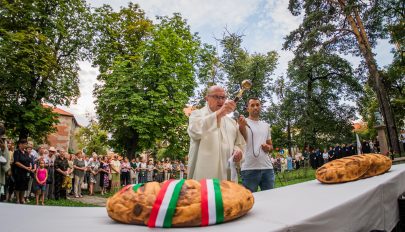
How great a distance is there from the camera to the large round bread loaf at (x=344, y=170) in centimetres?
279

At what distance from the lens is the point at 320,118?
27.5m

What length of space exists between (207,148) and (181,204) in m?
1.65

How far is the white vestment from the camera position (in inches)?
111

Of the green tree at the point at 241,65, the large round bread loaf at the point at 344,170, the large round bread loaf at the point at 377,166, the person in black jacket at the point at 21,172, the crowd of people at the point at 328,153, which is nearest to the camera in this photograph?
the large round bread loaf at the point at 344,170

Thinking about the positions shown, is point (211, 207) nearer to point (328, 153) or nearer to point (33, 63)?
point (33, 63)

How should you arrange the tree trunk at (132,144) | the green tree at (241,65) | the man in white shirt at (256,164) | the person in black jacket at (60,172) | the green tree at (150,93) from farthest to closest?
the green tree at (241,65) < the tree trunk at (132,144) < the green tree at (150,93) < the person in black jacket at (60,172) < the man in white shirt at (256,164)

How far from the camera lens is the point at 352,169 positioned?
2.85 m

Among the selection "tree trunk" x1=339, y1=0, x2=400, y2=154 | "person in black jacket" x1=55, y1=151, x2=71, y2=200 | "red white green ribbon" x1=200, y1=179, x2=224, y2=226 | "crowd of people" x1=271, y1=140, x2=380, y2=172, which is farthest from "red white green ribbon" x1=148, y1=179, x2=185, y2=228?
"crowd of people" x1=271, y1=140, x2=380, y2=172

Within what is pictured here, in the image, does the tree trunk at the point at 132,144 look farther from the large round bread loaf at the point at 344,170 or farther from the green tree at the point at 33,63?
the large round bread loaf at the point at 344,170

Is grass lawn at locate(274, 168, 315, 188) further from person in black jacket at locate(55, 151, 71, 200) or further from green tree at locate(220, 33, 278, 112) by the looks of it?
green tree at locate(220, 33, 278, 112)

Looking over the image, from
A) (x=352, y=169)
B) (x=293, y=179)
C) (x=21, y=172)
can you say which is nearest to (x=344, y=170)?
(x=352, y=169)

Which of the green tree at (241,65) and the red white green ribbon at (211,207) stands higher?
the green tree at (241,65)

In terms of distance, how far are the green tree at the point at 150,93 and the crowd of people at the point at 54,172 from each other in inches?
114

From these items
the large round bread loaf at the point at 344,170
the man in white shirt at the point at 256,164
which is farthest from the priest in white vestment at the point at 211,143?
the man in white shirt at the point at 256,164
